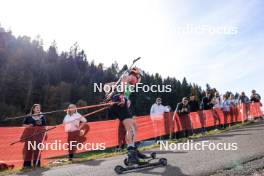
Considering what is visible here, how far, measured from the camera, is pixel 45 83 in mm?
127438

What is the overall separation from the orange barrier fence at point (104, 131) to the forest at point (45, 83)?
7168cm

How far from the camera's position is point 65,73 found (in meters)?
152

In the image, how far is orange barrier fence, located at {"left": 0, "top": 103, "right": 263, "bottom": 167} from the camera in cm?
1270

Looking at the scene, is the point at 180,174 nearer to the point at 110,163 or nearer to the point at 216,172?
the point at 216,172

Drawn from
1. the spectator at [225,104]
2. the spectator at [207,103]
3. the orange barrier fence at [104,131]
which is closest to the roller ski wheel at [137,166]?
the orange barrier fence at [104,131]

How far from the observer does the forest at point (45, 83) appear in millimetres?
108625

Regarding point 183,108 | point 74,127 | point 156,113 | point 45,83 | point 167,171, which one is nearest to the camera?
point 167,171

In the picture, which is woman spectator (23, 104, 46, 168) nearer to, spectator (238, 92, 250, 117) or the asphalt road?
the asphalt road

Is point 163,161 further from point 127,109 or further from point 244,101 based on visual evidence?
point 244,101

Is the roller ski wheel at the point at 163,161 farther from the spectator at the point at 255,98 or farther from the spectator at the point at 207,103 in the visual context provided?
the spectator at the point at 255,98

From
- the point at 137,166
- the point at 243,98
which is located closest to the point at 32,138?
the point at 137,166

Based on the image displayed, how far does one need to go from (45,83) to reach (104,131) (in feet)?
377

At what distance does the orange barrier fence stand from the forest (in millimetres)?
71685

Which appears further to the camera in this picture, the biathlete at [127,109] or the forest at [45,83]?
the forest at [45,83]
